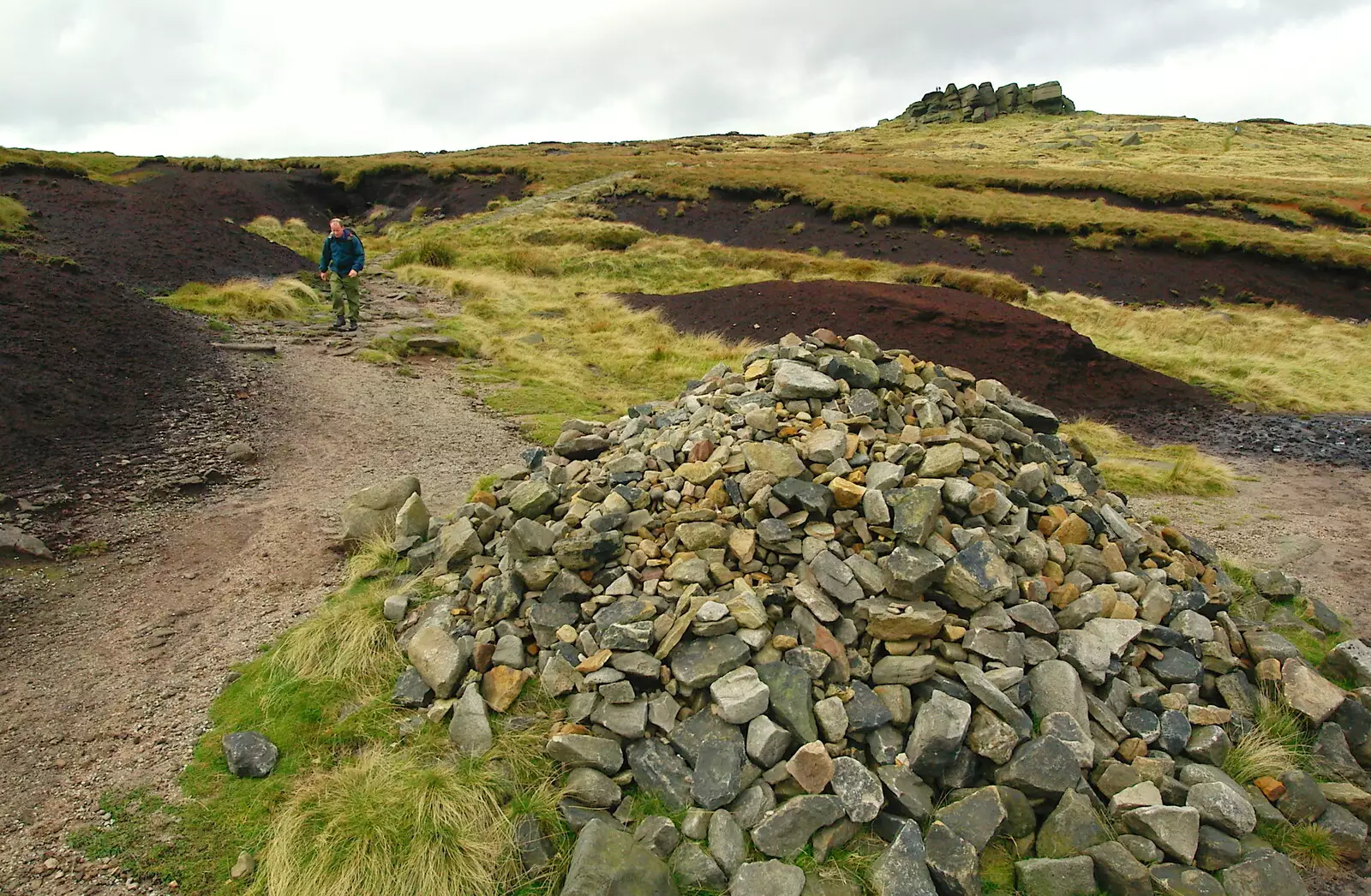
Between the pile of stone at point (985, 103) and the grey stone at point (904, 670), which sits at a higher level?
the pile of stone at point (985, 103)

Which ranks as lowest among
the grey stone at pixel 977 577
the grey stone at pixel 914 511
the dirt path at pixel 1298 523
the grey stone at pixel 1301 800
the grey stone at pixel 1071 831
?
the dirt path at pixel 1298 523

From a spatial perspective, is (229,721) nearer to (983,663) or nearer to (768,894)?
(768,894)

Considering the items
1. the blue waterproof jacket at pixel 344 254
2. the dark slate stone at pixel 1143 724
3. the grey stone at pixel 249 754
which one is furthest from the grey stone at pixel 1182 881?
the blue waterproof jacket at pixel 344 254

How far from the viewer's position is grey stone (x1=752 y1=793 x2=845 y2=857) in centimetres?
409

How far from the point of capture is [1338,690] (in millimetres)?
5391

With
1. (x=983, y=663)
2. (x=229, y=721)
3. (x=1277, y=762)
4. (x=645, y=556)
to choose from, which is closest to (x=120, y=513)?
(x=229, y=721)

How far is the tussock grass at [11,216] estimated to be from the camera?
70.0ft

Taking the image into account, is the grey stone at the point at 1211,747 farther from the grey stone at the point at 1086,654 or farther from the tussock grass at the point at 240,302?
the tussock grass at the point at 240,302

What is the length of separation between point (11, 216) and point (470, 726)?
29.1 m

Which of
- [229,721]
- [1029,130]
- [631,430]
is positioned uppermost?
[1029,130]

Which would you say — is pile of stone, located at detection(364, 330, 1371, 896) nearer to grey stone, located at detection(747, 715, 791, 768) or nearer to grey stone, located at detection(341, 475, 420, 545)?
grey stone, located at detection(747, 715, 791, 768)

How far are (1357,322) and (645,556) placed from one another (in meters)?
36.5

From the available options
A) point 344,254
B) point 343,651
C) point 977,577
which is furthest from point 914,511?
point 344,254

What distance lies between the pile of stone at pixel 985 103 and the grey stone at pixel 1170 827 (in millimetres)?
117790
